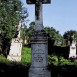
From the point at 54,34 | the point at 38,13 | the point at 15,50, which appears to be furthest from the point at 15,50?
the point at 54,34

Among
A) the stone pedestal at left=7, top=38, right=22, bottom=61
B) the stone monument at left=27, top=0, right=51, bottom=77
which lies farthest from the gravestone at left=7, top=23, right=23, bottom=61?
the stone monument at left=27, top=0, right=51, bottom=77

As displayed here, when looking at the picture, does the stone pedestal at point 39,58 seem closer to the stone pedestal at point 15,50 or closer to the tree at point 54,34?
the stone pedestal at point 15,50

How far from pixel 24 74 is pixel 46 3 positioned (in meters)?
2.88

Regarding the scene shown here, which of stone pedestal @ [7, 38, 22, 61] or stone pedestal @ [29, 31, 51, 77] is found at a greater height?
stone pedestal @ [29, 31, 51, 77]

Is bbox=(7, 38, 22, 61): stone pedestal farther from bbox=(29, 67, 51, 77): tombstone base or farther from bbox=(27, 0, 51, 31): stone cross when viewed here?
bbox=(29, 67, 51, 77): tombstone base

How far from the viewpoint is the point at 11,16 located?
50031 mm

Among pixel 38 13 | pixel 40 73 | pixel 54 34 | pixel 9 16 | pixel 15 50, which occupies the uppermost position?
pixel 38 13

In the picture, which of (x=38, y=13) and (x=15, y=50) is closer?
(x=38, y=13)

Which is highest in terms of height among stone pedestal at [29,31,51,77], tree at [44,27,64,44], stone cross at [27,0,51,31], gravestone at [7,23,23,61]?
stone cross at [27,0,51,31]

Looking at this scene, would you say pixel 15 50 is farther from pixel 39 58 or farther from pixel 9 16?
pixel 9 16

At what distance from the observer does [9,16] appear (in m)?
49.7

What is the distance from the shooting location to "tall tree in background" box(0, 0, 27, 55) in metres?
44.0

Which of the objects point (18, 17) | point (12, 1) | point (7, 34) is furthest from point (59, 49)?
point (12, 1)

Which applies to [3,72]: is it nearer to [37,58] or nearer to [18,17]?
[37,58]
